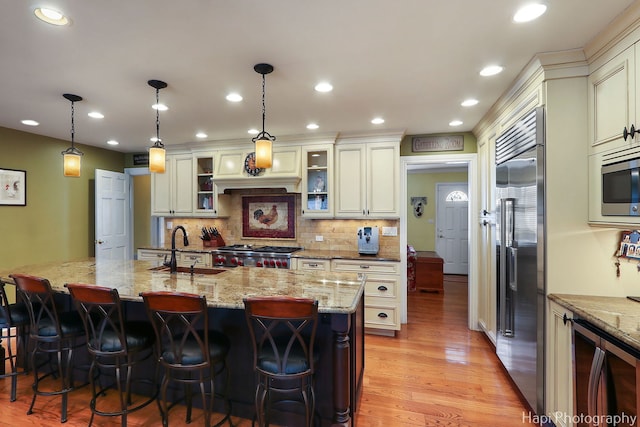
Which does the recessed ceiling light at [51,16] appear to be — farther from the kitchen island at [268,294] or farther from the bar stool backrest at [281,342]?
the bar stool backrest at [281,342]

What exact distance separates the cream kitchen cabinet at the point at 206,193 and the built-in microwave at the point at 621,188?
4329mm

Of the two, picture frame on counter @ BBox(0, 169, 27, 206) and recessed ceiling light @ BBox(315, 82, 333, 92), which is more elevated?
recessed ceiling light @ BBox(315, 82, 333, 92)

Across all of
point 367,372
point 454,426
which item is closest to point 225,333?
point 367,372

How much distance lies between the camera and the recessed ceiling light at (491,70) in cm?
230

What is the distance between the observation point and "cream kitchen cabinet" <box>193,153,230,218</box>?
15.5 ft

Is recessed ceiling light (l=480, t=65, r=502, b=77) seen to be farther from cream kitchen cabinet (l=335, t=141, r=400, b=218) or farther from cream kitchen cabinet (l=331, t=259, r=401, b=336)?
cream kitchen cabinet (l=331, t=259, r=401, b=336)

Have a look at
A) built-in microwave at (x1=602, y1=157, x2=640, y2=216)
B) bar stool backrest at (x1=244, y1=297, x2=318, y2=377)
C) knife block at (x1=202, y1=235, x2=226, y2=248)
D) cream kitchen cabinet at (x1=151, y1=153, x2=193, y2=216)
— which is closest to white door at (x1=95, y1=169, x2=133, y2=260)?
cream kitchen cabinet at (x1=151, y1=153, x2=193, y2=216)

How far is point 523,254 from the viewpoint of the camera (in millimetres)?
2332

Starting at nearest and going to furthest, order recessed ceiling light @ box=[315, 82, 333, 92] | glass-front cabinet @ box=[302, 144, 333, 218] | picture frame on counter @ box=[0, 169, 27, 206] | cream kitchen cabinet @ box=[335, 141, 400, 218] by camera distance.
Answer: recessed ceiling light @ box=[315, 82, 333, 92], picture frame on counter @ box=[0, 169, 27, 206], cream kitchen cabinet @ box=[335, 141, 400, 218], glass-front cabinet @ box=[302, 144, 333, 218]

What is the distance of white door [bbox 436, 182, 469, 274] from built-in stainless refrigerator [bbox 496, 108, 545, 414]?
4550 mm

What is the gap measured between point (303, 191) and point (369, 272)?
1.42 metres

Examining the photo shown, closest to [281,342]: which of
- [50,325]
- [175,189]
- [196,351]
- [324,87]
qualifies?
[196,351]

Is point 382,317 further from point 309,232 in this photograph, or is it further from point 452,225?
point 452,225

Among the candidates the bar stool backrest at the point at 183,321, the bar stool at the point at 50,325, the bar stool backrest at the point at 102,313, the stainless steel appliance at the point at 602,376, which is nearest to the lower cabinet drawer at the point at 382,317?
the stainless steel appliance at the point at 602,376
